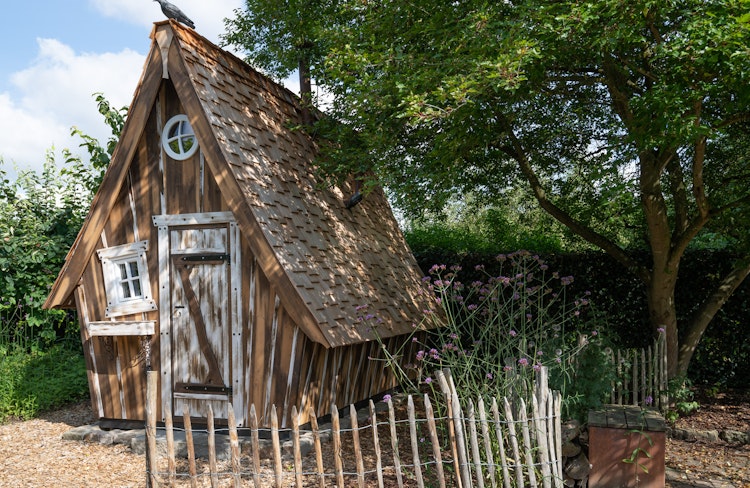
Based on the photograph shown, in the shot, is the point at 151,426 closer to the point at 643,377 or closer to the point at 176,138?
the point at 176,138

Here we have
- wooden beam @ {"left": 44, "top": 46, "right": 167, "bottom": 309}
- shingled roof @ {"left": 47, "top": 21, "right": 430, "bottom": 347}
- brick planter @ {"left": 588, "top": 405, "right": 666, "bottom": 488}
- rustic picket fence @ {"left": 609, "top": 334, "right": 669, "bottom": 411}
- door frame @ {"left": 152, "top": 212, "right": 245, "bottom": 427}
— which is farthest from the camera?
rustic picket fence @ {"left": 609, "top": 334, "right": 669, "bottom": 411}

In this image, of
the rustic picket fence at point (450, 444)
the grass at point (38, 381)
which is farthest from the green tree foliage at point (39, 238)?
the rustic picket fence at point (450, 444)

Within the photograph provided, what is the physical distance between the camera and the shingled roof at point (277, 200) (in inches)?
272

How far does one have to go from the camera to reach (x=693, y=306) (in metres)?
10.1

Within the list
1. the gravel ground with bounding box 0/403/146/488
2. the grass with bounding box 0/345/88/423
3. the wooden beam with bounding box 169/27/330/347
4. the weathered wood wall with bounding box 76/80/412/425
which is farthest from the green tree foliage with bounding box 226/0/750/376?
the grass with bounding box 0/345/88/423

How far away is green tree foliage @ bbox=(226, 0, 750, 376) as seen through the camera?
5988 millimetres

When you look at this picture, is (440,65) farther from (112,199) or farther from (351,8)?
(112,199)

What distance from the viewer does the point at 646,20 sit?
6.42 meters

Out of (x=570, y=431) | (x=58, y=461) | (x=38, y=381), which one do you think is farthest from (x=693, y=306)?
(x=38, y=381)

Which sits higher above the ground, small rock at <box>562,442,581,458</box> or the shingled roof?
the shingled roof

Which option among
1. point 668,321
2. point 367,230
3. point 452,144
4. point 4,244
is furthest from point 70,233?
point 668,321

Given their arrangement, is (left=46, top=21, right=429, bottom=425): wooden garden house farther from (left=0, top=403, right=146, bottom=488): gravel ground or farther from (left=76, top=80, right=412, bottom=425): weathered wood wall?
(left=0, top=403, right=146, bottom=488): gravel ground

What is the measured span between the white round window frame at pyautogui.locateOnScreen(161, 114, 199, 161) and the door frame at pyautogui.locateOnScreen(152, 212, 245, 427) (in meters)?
0.73

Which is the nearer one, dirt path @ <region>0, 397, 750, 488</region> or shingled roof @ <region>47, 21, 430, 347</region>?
dirt path @ <region>0, 397, 750, 488</region>
